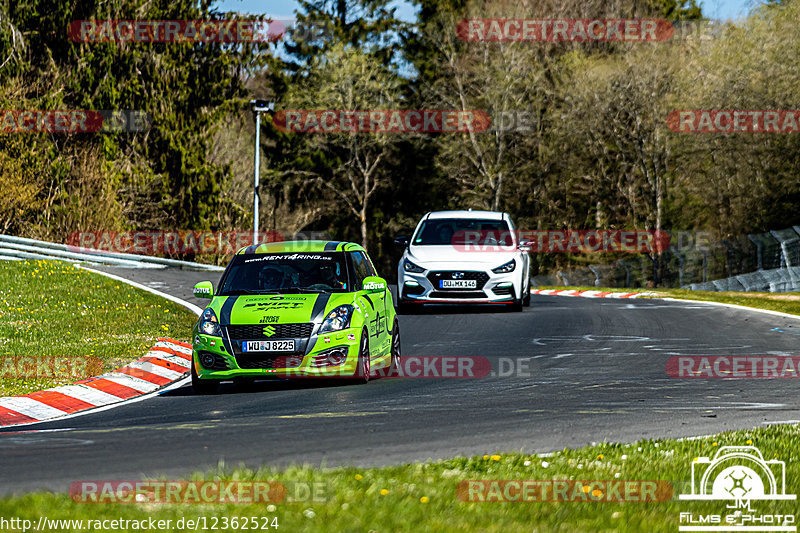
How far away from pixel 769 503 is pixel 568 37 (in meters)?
55.1

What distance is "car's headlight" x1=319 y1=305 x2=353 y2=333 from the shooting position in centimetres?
1216

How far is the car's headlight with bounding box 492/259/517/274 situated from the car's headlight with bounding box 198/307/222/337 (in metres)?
9.48

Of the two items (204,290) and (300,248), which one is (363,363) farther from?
(204,290)

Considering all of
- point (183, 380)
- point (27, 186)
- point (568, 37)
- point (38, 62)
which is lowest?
point (183, 380)

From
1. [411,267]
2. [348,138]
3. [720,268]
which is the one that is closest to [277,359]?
[411,267]

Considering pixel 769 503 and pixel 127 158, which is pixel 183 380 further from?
pixel 127 158

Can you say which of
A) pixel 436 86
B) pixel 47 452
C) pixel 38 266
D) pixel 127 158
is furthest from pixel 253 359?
pixel 436 86

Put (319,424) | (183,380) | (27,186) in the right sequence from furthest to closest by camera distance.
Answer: (27,186) → (183,380) → (319,424)

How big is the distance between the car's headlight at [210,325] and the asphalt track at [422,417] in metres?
0.70

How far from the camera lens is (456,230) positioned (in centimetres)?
2216

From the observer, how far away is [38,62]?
140 ft

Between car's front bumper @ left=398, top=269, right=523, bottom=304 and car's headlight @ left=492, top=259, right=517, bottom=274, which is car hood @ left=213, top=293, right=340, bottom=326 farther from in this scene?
car's headlight @ left=492, top=259, right=517, bottom=274

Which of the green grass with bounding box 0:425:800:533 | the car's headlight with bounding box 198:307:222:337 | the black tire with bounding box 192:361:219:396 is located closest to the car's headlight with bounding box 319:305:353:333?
the car's headlight with bounding box 198:307:222:337

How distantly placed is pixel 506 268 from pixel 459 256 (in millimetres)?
945
